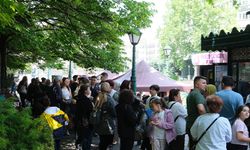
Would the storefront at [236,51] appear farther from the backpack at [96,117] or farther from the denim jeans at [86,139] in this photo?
the backpack at [96,117]

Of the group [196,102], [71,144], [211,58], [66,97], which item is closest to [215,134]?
[196,102]

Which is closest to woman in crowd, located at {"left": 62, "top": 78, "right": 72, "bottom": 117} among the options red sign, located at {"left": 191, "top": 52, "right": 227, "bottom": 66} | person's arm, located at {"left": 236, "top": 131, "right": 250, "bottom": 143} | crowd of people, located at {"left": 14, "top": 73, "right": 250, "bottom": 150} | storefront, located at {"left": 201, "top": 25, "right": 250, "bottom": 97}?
crowd of people, located at {"left": 14, "top": 73, "right": 250, "bottom": 150}

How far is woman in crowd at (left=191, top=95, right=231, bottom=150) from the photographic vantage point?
540 centimetres

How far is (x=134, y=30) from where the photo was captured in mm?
13242

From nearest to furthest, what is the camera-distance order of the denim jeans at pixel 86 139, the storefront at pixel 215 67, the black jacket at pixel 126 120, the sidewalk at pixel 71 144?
the black jacket at pixel 126 120
the denim jeans at pixel 86 139
the sidewalk at pixel 71 144
the storefront at pixel 215 67

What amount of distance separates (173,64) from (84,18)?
60067 mm

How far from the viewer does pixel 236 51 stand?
532 inches

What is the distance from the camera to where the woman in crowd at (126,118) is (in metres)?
7.81

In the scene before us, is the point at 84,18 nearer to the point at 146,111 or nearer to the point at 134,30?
the point at 134,30

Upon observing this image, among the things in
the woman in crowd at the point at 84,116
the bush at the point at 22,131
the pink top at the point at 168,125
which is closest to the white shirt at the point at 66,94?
the woman in crowd at the point at 84,116

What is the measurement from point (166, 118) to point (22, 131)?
291cm

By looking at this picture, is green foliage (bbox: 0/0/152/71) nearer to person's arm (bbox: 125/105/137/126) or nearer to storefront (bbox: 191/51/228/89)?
storefront (bbox: 191/51/228/89)

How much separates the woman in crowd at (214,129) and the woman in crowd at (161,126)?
6.96ft

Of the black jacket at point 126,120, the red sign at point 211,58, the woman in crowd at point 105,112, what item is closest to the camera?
the black jacket at point 126,120
